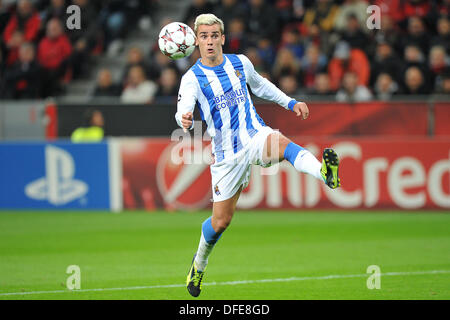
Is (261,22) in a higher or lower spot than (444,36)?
higher

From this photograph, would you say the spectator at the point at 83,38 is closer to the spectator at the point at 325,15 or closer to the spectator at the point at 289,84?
the spectator at the point at 325,15

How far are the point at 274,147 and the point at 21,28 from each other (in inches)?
516

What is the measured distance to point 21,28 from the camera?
734 inches

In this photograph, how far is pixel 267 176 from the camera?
13688mm

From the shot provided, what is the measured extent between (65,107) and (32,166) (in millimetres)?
1225

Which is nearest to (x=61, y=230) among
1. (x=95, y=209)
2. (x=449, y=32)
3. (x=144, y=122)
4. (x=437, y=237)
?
(x=95, y=209)

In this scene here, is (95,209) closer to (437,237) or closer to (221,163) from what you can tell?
(437,237)

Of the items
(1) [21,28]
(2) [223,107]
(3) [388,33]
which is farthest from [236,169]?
(1) [21,28]

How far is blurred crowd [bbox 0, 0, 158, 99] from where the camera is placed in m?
17.1

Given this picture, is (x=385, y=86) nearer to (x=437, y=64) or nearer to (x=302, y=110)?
(x=437, y=64)

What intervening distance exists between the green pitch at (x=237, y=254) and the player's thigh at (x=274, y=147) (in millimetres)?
1234

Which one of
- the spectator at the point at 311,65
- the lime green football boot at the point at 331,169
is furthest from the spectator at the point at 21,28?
the lime green football boot at the point at 331,169

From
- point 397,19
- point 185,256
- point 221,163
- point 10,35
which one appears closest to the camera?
point 221,163

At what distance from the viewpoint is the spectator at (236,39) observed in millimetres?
15899
